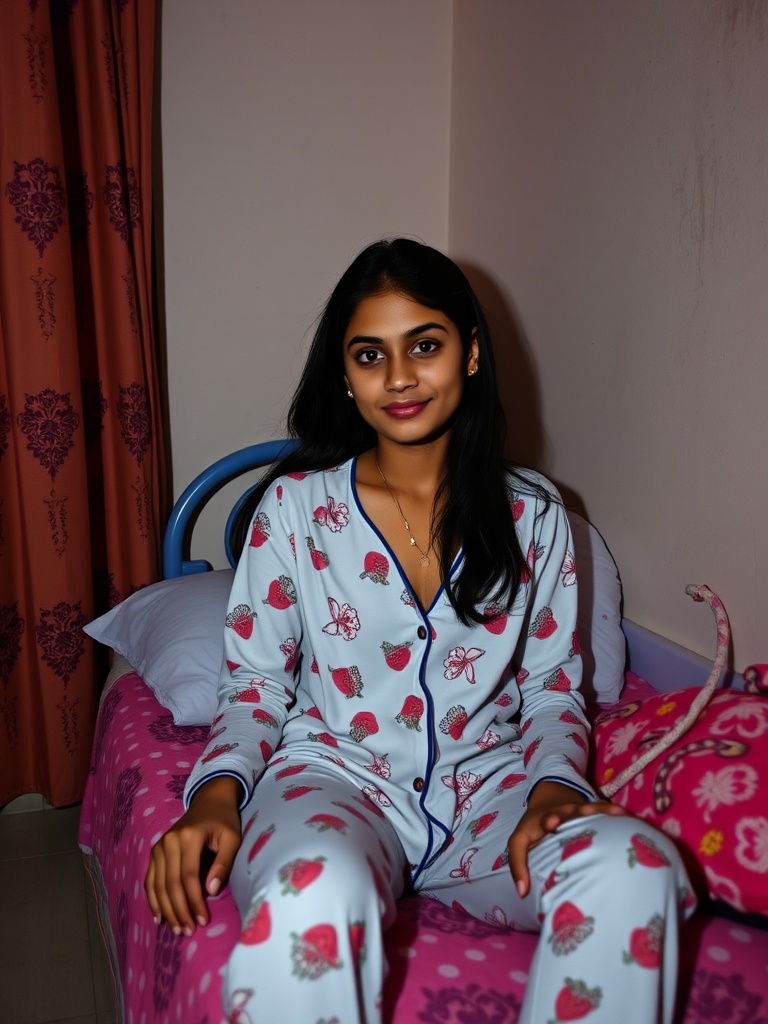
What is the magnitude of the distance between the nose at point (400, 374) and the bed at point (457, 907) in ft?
1.97

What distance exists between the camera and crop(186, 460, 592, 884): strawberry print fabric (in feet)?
4.18

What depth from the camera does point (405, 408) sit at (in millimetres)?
1357

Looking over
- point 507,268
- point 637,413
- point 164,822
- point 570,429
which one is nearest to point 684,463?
point 637,413

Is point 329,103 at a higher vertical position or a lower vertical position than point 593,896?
higher

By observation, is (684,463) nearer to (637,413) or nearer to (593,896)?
(637,413)

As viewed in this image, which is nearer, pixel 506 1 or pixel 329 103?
pixel 506 1

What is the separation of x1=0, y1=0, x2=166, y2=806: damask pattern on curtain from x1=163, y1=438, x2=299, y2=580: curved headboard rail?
0.14 ft

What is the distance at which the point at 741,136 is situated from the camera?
1.41m

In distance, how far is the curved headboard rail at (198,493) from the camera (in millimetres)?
2135

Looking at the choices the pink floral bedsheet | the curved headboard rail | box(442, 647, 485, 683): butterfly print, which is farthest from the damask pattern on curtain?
box(442, 647, 485, 683): butterfly print

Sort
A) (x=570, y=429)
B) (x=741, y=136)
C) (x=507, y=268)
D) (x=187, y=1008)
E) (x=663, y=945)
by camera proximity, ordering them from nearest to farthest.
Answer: (x=663, y=945)
(x=187, y=1008)
(x=741, y=136)
(x=570, y=429)
(x=507, y=268)

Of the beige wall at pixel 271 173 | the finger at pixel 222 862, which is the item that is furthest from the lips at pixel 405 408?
the beige wall at pixel 271 173

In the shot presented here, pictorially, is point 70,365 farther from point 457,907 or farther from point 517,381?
point 457,907

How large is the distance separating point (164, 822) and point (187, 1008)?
0.30 meters
